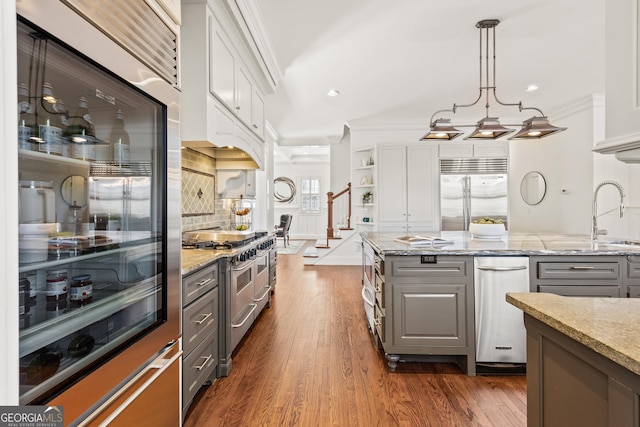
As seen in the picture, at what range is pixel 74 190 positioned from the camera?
0.86 m

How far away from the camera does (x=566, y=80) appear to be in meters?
4.36

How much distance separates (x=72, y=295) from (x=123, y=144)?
1.48 feet

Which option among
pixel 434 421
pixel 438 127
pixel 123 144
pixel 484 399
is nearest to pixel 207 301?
pixel 123 144

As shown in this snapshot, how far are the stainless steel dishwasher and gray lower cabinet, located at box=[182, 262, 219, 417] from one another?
178 centimetres

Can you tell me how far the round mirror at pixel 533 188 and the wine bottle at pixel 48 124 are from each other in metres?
6.76

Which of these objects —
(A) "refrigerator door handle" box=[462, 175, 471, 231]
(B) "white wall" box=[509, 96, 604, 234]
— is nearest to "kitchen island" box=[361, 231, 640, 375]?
(B) "white wall" box=[509, 96, 604, 234]

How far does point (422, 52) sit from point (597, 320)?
3.41 meters

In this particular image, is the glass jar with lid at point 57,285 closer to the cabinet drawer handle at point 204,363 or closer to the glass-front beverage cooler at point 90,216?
the glass-front beverage cooler at point 90,216

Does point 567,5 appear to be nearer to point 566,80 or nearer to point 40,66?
point 566,80

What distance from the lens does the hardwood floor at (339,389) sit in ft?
5.92

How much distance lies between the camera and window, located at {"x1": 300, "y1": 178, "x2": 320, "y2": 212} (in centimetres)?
1158

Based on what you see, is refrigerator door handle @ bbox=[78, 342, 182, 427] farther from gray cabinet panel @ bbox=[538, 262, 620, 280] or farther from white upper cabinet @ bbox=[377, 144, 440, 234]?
white upper cabinet @ bbox=[377, 144, 440, 234]

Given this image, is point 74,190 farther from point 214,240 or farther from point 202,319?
point 214,240

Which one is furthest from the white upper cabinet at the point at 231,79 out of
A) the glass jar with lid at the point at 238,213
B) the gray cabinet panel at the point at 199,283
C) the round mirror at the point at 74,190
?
the round mirror at the point at 74,190
